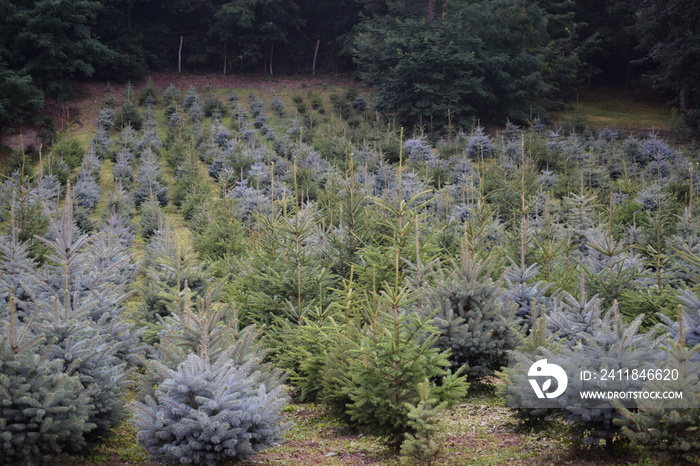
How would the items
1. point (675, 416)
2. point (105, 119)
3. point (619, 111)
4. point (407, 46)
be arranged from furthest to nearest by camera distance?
1. point (619, 111)
2. point (407, 46)
3. point (105, 119)
4. point (675, 416)

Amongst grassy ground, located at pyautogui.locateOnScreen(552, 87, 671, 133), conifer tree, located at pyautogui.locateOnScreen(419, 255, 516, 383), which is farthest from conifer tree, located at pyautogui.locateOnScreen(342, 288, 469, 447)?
grassy ground, located at pyautogui.locateOnScreen(552, 87, 671, 133)

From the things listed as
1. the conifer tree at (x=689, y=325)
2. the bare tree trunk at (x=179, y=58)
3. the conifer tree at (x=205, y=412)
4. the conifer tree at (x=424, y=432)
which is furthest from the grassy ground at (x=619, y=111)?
the conifer tree at (x=205, y=412)

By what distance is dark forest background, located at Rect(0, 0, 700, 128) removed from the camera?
31.3m

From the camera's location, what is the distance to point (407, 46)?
109 ft

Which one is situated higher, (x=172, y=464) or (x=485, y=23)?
(x=485, y=23)

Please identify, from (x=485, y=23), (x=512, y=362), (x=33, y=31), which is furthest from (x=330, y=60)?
(x=512, y=362)

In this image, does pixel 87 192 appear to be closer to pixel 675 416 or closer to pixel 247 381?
pixel 247 381

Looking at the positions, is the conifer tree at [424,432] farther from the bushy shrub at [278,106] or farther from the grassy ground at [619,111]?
the bushy shrub at [278,106]

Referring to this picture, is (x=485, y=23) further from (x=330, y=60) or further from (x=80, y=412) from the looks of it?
(x=80, y=412)

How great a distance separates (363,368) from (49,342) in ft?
8.95

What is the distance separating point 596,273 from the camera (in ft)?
28.2

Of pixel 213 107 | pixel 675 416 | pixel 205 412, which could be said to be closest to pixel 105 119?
pixel 213 107

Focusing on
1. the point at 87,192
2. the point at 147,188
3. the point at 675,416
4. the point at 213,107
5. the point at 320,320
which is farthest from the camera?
the point at 213,107

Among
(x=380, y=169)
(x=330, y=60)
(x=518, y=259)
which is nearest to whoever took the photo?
(x=518, y=259)
